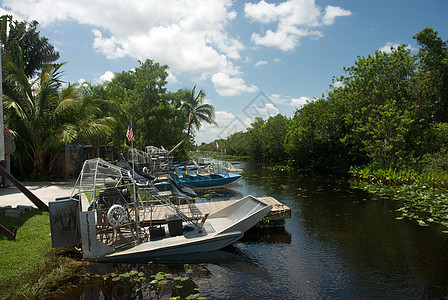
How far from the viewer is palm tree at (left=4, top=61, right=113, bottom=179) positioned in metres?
16.7

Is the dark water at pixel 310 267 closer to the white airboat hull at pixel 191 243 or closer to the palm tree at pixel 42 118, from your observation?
the white airboat hull at pixel 191 243

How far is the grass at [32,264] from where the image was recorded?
594cm

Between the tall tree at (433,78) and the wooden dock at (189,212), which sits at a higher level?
the tall tree at (433,78)

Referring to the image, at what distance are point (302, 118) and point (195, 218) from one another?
2666 centimetres

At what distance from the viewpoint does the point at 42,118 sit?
57.3 ft

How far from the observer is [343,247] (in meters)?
9.28

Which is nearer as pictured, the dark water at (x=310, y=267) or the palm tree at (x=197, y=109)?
the dark water at (x=310, y=267)

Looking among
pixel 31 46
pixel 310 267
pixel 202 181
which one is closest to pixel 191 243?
pixel 310 267

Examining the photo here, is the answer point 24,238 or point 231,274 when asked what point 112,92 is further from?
point 231,274

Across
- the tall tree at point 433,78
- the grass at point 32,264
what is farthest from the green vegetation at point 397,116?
the grass at point 32,264

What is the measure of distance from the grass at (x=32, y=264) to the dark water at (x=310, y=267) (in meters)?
0.57

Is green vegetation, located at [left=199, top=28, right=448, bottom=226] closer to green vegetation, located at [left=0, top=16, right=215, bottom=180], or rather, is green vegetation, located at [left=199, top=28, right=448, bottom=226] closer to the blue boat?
the blue boat

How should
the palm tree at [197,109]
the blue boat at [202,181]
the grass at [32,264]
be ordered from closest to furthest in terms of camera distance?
1. the grass at [32,264]
2. the blue boat at [202,181]
3. the palm tree at [197,109]

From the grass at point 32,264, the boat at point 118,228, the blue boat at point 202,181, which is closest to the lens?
the grass at point 32,264
